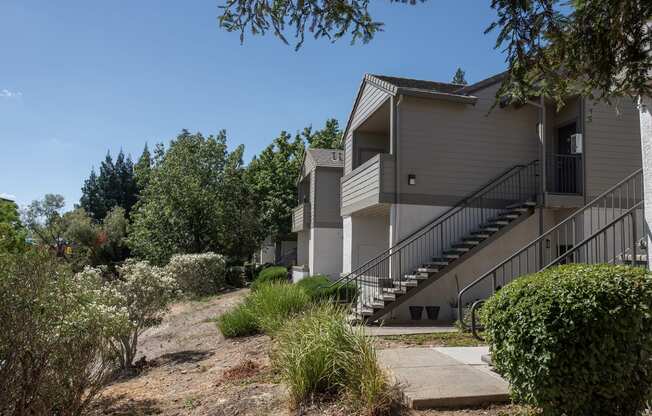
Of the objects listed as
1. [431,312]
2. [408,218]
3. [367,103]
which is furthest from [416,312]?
[367,103]

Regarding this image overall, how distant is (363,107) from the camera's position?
632 inches

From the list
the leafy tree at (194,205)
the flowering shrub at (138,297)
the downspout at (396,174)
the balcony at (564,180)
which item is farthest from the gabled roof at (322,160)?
the flowering shrub at (138,297)

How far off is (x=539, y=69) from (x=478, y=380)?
3.58 m

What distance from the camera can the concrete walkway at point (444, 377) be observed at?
4832 mm

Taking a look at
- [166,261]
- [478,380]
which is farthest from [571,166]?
[166,261]

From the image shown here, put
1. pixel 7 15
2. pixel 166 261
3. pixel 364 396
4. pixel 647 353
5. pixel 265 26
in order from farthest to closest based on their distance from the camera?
1. pixel 166 261
2. pixel 7 15
3. pixel 265 26
4. pixel 364 396
5. pixel 647 353

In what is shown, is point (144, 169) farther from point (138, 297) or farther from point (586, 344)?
point (586, 344)

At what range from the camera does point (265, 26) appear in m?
5.33

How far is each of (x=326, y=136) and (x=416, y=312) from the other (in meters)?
25.6

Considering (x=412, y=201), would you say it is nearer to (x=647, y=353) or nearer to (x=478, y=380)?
(x=478, y=380)

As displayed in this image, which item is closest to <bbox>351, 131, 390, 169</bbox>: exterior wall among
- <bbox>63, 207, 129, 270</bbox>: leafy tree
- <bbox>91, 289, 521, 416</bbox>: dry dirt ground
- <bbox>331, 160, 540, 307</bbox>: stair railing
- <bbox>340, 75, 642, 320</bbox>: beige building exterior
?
<bbox>340, 75, 642, 320</bbox>: beige building exterior

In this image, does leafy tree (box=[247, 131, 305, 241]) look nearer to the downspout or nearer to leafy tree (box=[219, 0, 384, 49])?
the downspout

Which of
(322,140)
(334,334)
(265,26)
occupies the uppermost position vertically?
(322,140)

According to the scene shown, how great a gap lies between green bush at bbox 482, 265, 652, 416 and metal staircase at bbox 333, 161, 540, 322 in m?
7.49
